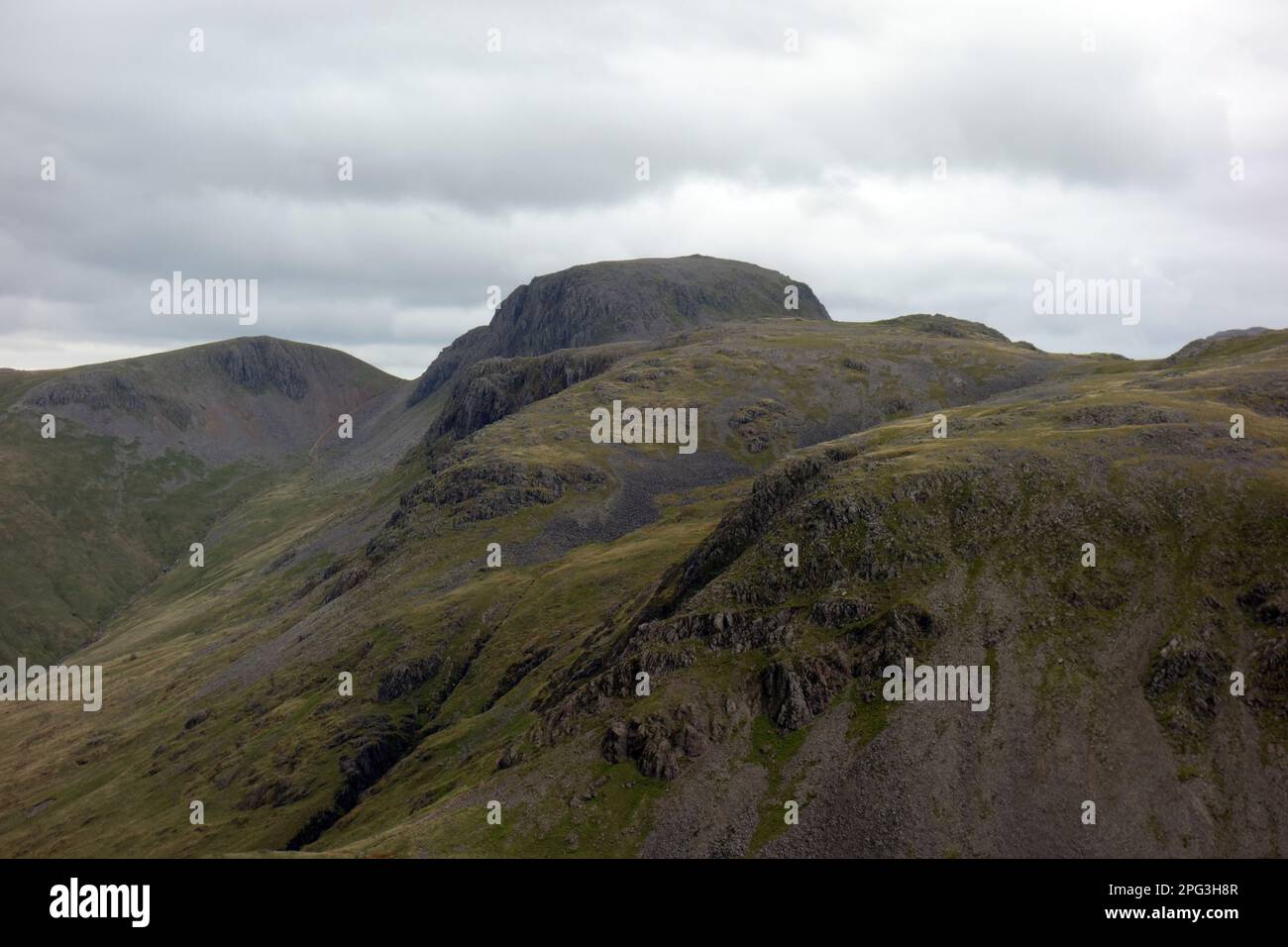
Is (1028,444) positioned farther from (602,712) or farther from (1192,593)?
(602,712)

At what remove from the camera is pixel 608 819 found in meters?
96.8

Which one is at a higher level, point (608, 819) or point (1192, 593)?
point (1192, 593)

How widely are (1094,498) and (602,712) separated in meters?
62.4
